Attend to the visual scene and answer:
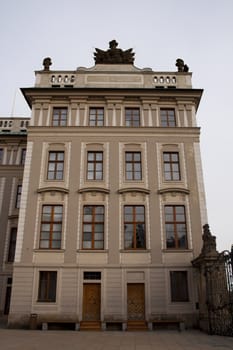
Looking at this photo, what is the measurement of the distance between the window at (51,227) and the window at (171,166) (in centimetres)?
713

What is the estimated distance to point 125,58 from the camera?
24969 mm

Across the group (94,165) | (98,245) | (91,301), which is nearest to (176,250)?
(98,245)

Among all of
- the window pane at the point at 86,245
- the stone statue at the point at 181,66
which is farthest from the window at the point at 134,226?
the stone statue at the point at 181,66

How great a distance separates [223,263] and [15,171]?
1769 centimetres

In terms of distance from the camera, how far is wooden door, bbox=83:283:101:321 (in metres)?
17.9

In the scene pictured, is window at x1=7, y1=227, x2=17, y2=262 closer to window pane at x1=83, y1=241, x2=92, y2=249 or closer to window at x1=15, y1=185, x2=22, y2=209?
window at x1=15, y1=185, x2=22, y2=209

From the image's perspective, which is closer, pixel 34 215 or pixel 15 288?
pixel 15 288

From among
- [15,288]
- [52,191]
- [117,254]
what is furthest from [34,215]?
[117,254]

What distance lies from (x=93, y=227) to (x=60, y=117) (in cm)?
815

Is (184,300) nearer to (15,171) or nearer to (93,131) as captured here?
(93,131)

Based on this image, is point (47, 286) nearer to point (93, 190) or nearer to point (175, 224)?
point (93, 190)

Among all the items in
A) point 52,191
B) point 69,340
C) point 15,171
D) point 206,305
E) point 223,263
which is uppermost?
point 15,171

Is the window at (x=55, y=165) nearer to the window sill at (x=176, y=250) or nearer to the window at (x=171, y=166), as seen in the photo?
the window at (x=171, y=166)

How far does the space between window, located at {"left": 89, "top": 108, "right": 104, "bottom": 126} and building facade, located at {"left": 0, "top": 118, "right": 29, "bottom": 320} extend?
665 centimetres
